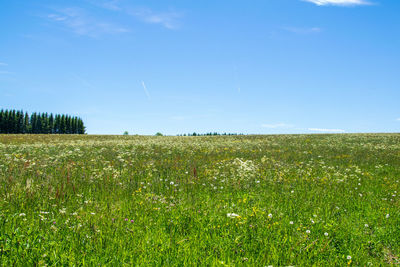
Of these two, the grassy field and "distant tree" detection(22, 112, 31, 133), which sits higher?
"distant tree" detection(22, 112, 31, 133)

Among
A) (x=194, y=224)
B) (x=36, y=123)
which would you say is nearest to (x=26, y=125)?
(x=36, y=123)

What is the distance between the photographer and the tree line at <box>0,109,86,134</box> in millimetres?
108500

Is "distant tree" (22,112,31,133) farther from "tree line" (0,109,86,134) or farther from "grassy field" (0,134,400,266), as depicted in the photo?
"grassy field" (0,134,400,266)

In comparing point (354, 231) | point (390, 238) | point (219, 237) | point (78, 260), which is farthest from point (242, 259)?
point (390, 238)

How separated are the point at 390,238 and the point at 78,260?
5724 mm

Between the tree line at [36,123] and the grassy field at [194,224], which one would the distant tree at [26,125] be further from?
the grassy field at [194,224]

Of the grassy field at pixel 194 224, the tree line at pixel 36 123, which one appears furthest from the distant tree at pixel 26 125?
the grassy field at pixel 194 224

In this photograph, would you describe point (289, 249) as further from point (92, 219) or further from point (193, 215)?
point (92, 219)

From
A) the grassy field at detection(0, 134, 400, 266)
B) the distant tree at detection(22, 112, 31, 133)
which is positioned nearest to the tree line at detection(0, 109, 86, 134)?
the distant tree at detection(22, 112, 31, 133)

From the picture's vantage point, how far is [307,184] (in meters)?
8.82

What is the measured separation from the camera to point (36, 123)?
4692 inches

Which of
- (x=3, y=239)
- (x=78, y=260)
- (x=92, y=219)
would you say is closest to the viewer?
(x=78, y=260)

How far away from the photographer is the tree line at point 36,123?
108 meters

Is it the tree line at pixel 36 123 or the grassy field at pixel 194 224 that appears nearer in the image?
the grassy field at pixel 194 224
